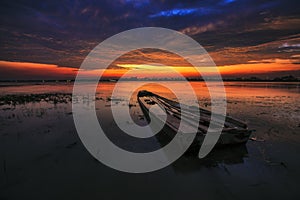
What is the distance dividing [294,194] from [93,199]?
4627 mm

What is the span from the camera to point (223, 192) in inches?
161

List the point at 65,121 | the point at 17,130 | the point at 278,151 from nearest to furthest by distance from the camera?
the point at 278,151 < the point at 17,130 < the point at 65,121

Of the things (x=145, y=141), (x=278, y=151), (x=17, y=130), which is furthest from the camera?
(x=17, y=130)

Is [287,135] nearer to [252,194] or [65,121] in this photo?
[252,194]

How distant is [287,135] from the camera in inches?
305

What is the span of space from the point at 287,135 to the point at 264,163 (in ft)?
11.7

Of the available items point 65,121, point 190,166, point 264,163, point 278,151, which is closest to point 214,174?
point 190,166

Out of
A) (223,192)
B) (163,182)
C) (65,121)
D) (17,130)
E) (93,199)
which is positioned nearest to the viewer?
(93,199)

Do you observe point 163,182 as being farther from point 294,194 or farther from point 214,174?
point 294,194

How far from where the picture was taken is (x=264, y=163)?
17.7 feet

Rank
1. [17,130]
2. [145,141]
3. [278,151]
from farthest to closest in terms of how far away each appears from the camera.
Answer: [17,130], [145,141], [278,151]

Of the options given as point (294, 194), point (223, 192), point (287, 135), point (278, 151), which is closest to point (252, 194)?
point (223, 192)

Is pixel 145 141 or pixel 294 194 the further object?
pixel 145 141

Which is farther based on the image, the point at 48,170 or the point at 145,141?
the point at 145,141
